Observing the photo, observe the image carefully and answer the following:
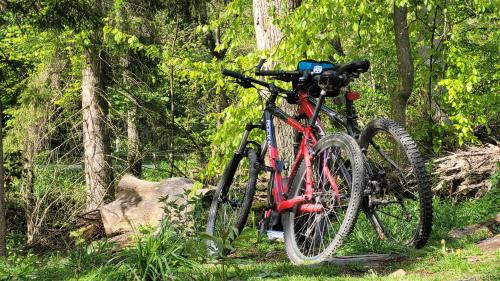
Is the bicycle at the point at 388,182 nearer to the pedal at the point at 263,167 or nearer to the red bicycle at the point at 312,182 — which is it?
the red bicycle at the point at 312,182

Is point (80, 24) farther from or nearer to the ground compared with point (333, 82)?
farther from the ground

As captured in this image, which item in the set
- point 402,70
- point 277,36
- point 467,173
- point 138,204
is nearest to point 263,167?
point 277,36

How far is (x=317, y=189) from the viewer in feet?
16.4

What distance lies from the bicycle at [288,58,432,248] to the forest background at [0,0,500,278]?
398cm

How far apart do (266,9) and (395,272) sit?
190 inches

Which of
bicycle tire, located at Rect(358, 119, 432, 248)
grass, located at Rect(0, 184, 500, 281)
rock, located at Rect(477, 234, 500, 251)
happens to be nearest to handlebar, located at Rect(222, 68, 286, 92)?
bicycle tire, located at Rect(358, 119, 432, 248)

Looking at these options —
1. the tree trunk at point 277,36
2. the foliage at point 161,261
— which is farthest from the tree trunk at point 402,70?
the foliage at point 161,261

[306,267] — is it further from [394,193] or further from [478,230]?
[478,230]

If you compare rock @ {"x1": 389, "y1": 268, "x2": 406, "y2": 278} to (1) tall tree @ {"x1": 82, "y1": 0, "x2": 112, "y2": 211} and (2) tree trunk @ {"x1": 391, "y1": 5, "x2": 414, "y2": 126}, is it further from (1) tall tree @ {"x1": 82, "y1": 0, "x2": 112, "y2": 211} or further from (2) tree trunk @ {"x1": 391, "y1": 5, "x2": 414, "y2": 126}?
(1) tall tree @ {"x1": 82, "y1": 0, "x2": 112, "y2": 211}

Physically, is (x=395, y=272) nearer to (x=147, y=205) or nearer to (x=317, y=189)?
(x=317, y=189)

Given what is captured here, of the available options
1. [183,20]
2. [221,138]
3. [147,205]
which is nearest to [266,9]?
[221,138]

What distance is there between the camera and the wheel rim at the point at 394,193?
4.75 meters

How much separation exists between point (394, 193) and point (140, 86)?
10.6m

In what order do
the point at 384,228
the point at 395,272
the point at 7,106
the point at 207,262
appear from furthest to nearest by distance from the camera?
1. the point at 7,106
2. the point at 384,228
3. the point at 207,262
4. the point at 395,272
